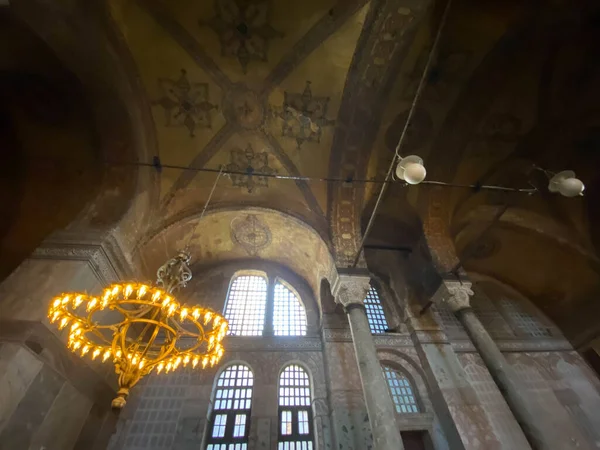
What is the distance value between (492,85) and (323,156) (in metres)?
4.35

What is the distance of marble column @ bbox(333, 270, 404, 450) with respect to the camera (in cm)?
471

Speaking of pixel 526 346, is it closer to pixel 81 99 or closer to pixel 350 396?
pixel 350 396

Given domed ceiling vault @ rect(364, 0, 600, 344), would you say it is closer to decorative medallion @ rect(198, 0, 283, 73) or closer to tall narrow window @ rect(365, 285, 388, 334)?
tall narrow window @ rect(365, 285, 388, 334)

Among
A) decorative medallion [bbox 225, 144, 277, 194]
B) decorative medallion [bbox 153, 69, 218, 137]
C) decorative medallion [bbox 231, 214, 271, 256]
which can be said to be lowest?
decorative medallion [bbox 231, 214, 271, 256]

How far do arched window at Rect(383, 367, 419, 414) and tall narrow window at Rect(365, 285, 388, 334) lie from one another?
1284 mm

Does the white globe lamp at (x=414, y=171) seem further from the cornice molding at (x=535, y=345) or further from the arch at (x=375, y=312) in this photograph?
the cornice molding at (x=535, y=345)

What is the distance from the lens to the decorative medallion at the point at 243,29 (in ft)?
20.7

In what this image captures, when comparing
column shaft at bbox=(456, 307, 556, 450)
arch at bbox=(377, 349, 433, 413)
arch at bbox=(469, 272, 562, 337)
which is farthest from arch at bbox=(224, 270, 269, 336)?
arch at bbox=(469, 272, 562, 337)

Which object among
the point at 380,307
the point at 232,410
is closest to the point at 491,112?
the point at 380,307

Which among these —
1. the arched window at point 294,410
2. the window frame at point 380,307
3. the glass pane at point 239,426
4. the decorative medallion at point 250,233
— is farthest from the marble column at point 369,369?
the glass pane at point 239,426

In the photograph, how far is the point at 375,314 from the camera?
396 inches

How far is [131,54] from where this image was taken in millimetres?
6316

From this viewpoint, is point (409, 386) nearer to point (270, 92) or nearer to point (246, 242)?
point (246, 242)

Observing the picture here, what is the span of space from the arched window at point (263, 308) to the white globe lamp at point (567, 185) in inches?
285
